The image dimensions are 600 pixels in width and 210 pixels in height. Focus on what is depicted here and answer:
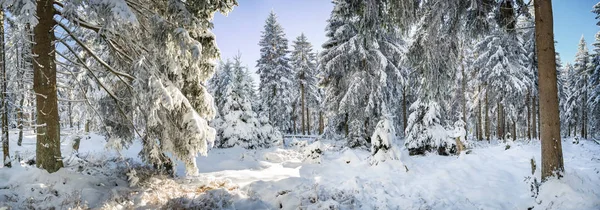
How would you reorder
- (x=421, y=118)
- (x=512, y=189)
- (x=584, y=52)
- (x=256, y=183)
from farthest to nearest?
(x=584, y=52), (x=421, y=118), (x=256, y=183), (x=512, y=189)

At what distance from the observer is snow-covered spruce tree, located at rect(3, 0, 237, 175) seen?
6339mm

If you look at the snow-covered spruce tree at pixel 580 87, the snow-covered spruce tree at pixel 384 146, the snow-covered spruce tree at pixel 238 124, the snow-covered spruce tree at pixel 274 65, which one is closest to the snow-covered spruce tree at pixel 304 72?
the snow-covered spruce tree at pixel 274 65

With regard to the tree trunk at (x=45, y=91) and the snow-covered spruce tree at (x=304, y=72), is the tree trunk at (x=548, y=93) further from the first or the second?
the snow-covered spruce tree at (x=304, y=72)

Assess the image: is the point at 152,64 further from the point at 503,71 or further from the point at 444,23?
the point at 503,71

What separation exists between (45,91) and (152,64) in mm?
2397

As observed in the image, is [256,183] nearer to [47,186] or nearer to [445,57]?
[47,186]

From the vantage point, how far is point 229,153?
53.2 feet

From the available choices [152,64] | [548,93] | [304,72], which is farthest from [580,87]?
[152,64]

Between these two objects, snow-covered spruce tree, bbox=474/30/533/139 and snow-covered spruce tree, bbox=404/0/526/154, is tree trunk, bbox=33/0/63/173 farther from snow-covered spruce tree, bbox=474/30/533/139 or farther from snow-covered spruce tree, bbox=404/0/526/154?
snow-covered spruce tree, bbox=474/30/533/139

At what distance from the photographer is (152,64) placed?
6938 millimetres

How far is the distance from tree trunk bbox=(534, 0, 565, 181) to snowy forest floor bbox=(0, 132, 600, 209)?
1.36 ft

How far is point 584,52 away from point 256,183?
41.0 m

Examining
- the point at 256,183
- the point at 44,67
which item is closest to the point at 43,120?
the point at 44,67

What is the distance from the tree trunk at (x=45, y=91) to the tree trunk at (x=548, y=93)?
451 inches
